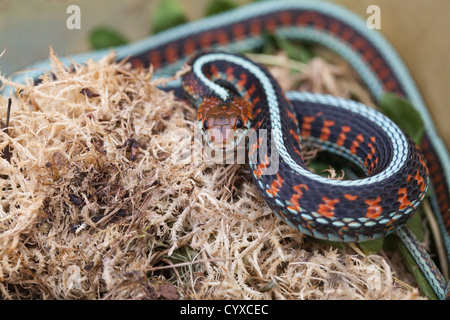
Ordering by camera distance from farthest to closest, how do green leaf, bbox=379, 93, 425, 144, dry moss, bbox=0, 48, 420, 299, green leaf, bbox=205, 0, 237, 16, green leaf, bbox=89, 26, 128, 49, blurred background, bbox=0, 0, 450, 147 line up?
green leaf, bbox=205, 0, 237, 16 → green leaf, bbox=89, 26, 128, 49 → blurred background, bbox=0, 0, 450, 147 → green leaf, bbox=379, 93, 425, 144 → dry moss, bbox=0, 48, 420, 299

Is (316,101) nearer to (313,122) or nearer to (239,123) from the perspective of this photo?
(313,122)

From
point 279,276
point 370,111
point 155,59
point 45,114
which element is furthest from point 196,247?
point 155,59

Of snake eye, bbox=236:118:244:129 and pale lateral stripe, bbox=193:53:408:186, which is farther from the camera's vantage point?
snake eye, bbox=236:118:244:129

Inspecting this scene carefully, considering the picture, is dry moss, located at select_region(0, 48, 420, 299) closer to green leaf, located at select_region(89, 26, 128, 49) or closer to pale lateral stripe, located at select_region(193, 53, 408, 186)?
pale lateral stripe, located at select_region(193, 53, 408, 186)

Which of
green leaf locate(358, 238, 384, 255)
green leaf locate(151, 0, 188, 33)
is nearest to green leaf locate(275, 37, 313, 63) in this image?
green leaf locate(151, 0, 188, 33)

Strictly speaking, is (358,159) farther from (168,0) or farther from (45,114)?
(168,0)

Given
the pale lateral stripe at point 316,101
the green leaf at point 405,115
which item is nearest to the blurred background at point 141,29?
the green leaf at point 405,115

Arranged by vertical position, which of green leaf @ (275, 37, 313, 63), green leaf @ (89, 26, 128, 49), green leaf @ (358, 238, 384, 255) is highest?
green leaf @ (89, 26, 128, 49)
